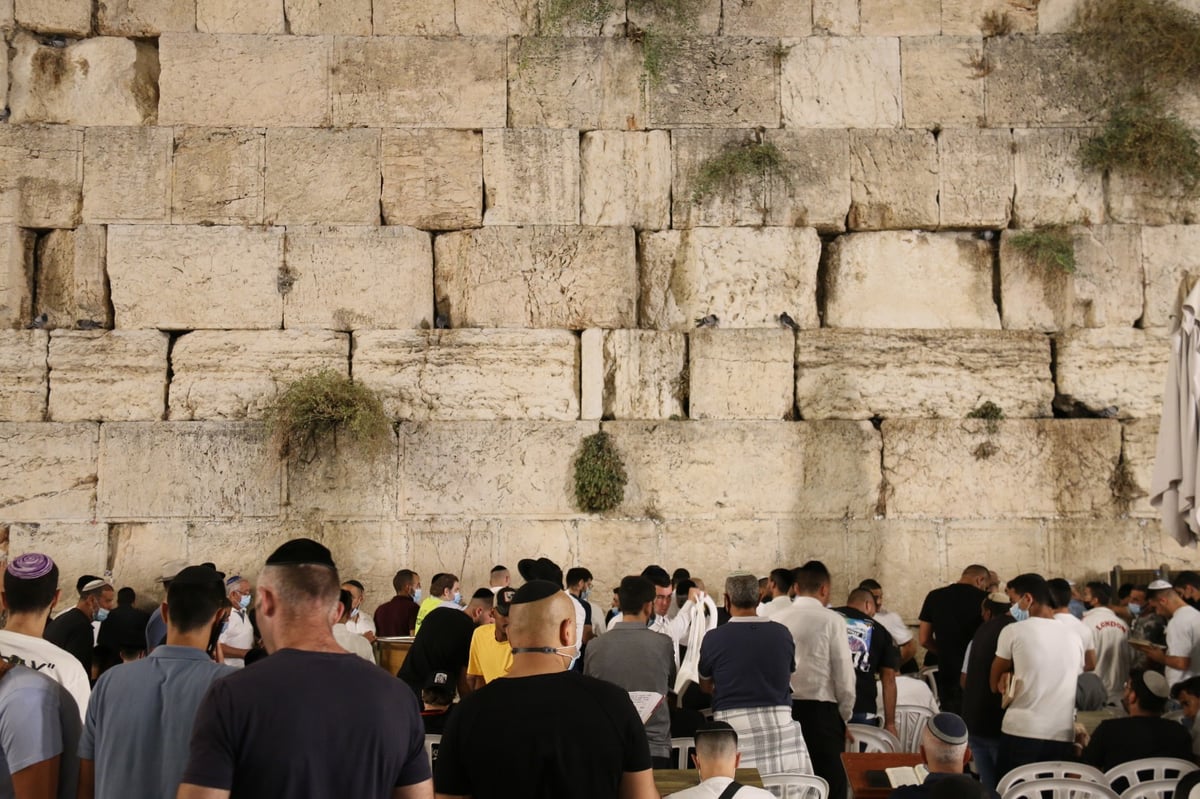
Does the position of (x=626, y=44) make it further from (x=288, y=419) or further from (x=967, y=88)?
(x=288, y=419)

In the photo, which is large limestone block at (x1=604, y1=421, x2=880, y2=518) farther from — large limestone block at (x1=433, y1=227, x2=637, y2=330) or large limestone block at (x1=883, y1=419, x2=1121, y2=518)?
large limestone block at (x1=433, y1=227, x2=637, y2=330)

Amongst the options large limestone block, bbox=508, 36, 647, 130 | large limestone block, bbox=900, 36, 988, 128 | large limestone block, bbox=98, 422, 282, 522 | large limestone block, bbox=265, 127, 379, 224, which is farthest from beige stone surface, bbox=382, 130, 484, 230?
large limestone block, bbox=900, 36, 988, 128

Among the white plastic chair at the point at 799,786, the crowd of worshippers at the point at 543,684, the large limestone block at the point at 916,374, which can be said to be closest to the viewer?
the crowd of worshippers at the point at 543,684

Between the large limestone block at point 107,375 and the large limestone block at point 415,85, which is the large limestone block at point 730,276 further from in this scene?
the large limestone block at point 107,375

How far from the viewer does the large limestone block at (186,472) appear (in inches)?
383

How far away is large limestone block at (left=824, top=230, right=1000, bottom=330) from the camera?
405 inches

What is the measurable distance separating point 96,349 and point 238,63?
2.65 meters

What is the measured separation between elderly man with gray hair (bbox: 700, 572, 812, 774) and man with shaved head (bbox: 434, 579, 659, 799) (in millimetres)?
→ 2198

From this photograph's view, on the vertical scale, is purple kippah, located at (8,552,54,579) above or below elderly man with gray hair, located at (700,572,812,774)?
above

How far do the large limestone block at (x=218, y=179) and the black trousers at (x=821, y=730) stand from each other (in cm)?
629

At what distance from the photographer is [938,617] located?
8078mm

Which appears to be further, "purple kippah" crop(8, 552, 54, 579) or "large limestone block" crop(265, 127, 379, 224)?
"large limestone block" crop(265, 127, 379, 224)

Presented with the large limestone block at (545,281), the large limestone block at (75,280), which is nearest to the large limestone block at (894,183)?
the large limestone block at (545,281)

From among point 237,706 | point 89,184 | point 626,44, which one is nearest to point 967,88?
point 626,44
